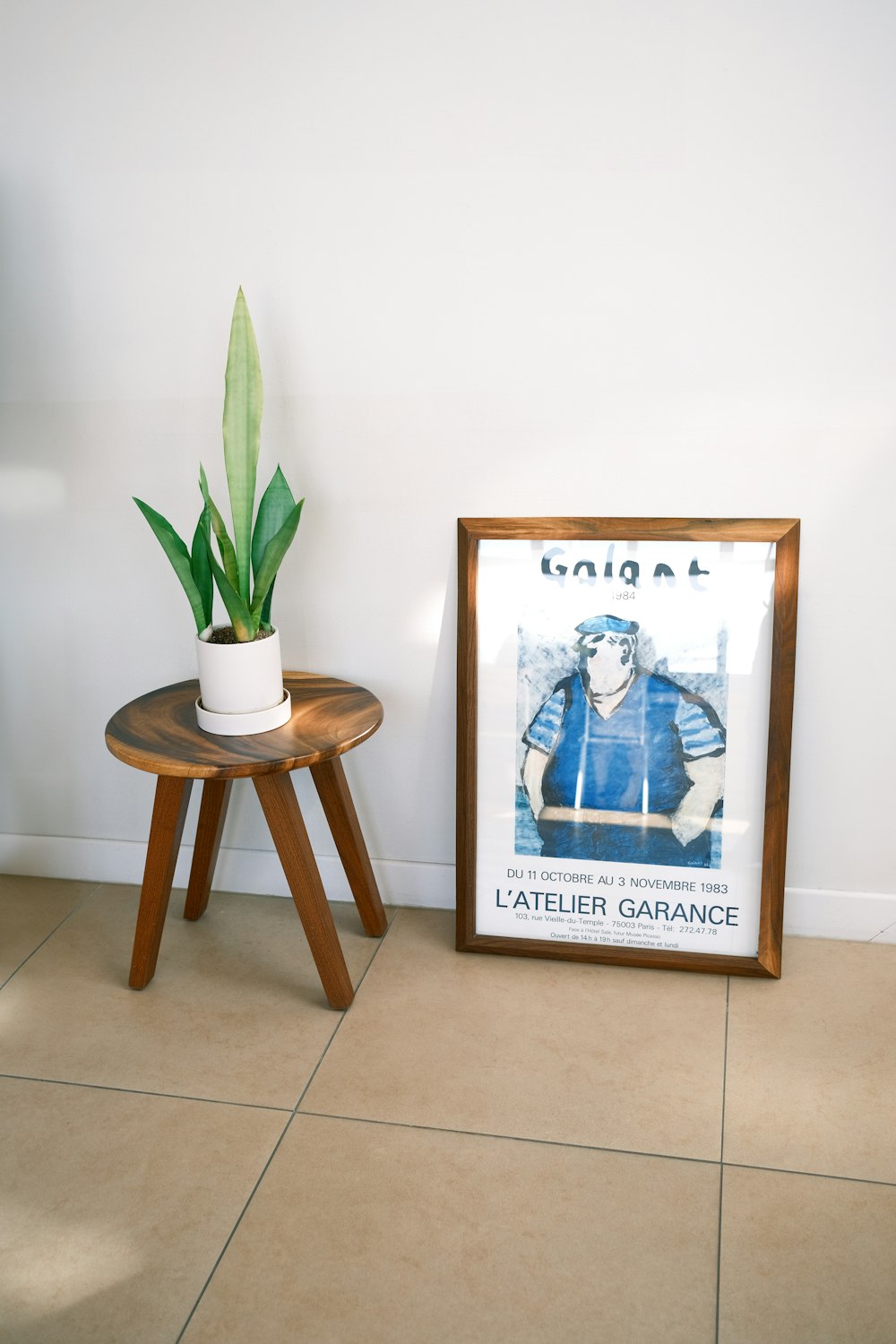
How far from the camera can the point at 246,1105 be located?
5.43 ft

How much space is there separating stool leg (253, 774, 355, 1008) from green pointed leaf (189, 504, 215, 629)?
0.32m

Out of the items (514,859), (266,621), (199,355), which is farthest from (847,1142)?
(199,355)

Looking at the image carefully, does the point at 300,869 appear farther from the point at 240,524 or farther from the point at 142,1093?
the point at 240,524

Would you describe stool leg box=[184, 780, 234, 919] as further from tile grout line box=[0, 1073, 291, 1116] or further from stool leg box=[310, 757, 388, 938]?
tile grout line box=[0, 1073, 291, 1116]

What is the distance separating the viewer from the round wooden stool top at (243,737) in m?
1.68

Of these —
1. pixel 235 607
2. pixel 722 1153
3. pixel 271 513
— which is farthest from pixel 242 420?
pixel 722 1153

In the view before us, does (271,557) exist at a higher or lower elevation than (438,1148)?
higher

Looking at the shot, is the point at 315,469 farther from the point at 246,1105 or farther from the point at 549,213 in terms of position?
the point at 246,1105

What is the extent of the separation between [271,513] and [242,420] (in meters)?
0.16

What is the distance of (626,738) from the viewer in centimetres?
197

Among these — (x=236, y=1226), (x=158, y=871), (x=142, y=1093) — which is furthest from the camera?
(x=158, y=871)

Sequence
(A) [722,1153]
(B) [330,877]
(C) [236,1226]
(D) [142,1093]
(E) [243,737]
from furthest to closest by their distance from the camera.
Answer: (B) [330,877]
(E) [243,737]
(D) [142,1093]
(A) [722,1153]
(C) [236,1226]

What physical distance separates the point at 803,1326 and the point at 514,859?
0.91 m

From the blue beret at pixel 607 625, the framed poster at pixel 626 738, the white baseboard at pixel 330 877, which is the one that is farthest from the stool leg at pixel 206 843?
the blue beret at pixel 607 625
